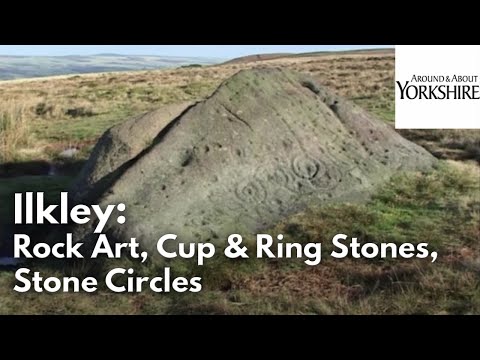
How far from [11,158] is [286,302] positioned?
895cm

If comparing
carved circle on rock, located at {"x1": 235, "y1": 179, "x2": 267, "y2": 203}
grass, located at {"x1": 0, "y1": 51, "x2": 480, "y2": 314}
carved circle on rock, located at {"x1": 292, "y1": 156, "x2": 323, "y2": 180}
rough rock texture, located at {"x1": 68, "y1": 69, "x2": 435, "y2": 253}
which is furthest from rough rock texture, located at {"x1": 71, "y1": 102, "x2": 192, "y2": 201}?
carved circle on rock, located at {"x1": 292, "y1": 156, "x2": 323, "y2": 180}

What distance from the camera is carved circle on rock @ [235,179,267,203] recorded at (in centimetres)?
919

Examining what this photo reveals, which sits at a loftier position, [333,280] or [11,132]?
[11,132]

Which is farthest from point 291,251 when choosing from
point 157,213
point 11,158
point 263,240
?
point 11,158

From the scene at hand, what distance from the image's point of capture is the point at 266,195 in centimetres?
934

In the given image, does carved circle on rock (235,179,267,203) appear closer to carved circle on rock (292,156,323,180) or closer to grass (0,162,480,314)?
grass (0,162,480,314)

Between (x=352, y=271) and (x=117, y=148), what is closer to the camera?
(x=352, y=271)

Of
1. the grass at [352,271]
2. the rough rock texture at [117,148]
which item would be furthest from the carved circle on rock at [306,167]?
the rough rock texture at [117,148]

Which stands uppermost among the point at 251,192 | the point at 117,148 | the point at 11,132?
the point at 11,132

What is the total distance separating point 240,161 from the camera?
9453 mm

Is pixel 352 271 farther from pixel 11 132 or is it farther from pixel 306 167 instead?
pixel 11 132

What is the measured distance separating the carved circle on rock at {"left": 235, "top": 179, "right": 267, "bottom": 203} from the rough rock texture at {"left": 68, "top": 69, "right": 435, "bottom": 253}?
15 mm

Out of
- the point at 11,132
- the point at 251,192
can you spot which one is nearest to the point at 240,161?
the point at 251,192

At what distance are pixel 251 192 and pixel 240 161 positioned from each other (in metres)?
0.46
